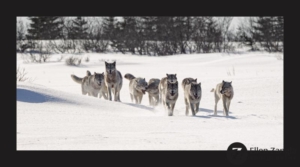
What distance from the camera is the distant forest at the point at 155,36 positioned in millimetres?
36250

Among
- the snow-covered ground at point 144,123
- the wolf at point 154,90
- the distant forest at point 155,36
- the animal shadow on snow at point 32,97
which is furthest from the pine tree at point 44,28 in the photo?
the animal shadow on snow at point 32,97

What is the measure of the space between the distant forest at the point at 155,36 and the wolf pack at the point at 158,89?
18.7 metres

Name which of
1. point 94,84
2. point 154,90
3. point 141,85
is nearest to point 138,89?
point 141,85

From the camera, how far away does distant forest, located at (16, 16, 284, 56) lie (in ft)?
119

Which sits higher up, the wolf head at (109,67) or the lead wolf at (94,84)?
the wolf head at (109,67)

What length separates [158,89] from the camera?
14539 millimetres

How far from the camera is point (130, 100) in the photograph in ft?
53.9

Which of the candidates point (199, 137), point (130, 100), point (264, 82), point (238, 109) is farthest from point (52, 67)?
point (199, 137)

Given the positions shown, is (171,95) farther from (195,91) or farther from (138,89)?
(138,89)

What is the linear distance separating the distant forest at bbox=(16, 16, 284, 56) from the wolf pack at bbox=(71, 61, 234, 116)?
18.7m

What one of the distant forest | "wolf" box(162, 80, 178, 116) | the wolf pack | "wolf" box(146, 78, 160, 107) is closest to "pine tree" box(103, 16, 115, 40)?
the distant forest

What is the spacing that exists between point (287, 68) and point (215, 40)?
30.5 m

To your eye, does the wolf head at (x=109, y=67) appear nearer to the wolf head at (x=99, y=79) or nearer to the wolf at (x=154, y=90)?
the wolf head at (x=99, y=79)

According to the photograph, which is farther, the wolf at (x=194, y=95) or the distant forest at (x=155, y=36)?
the distant forest at (x=155, y=36)
